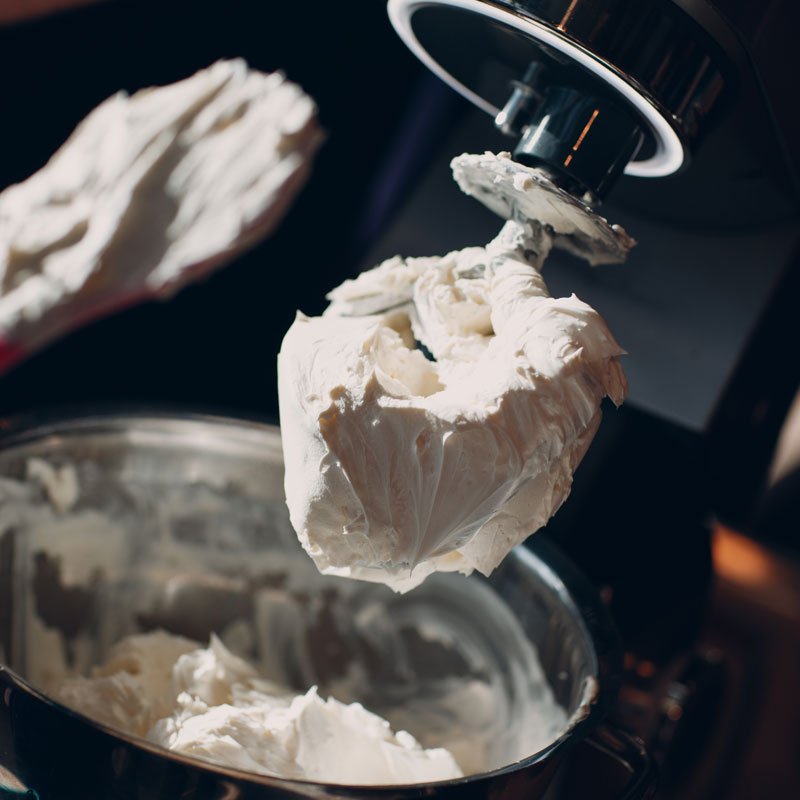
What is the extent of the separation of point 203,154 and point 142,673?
0.49m

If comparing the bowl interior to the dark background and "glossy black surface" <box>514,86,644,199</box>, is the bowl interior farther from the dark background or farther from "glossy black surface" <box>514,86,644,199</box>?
"glossy black surface" <box>514,86,644,199</box>

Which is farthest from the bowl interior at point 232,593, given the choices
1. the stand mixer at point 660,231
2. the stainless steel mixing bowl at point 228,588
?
the stand mixer at point 660,231

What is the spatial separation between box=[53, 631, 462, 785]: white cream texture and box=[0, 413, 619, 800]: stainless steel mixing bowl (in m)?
0.06

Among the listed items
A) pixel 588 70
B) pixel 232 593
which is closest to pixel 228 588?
pixel 232 593

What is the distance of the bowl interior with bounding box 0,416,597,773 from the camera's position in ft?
2.13

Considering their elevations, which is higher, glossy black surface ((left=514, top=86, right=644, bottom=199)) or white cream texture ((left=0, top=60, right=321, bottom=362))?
glossy black surface ((left=514, top=86, right=644, bottom=199))

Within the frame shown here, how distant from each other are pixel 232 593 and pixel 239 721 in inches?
7.7

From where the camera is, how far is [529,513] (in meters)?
0.45

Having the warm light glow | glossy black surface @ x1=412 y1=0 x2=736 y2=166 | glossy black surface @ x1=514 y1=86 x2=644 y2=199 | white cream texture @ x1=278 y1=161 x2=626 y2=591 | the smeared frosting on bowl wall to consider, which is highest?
glossy black surface @ x1=412 y1=0 x2=736 y2=166

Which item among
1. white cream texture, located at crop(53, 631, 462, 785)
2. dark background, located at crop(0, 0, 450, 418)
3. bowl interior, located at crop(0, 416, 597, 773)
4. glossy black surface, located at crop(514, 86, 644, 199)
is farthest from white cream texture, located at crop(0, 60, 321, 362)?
glossy black surface, located at crop(514, 86, 644, 199)

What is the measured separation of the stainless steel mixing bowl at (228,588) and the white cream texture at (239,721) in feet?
0.21

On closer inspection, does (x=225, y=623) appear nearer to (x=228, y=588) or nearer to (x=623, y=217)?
(x=228, y=588)

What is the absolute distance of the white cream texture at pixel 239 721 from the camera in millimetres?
532

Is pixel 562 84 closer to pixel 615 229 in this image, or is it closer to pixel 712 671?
pixel 615 229
